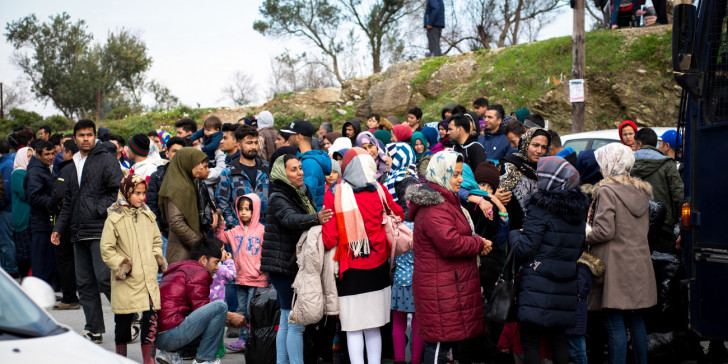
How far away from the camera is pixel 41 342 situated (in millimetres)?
2924

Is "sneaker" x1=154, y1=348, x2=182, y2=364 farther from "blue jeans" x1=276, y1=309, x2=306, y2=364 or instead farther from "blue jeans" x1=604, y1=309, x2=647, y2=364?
"blue jeans" x1=604, y1=309, x2=647, y2=364

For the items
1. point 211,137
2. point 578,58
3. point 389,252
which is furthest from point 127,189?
point 578,58

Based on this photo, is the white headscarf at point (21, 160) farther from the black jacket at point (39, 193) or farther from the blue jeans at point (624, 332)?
the blue jeans at point (624, 332)

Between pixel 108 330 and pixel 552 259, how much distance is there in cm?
546

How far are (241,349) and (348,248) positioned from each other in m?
2.33

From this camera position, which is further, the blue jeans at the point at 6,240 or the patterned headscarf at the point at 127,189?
the blue jeans at the point at 6,240

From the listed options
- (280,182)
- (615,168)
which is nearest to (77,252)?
(280,182)

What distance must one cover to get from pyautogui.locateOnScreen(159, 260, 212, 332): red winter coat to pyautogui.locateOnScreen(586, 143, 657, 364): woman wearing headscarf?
3547mm

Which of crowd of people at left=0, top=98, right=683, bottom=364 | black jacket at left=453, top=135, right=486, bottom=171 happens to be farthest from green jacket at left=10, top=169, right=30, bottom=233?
black jacket at left=453, top=135, right=486, bottom=171

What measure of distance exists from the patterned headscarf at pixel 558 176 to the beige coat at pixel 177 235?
3602mm

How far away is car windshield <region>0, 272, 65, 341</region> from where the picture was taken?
2.95m

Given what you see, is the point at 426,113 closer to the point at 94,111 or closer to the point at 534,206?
the point at 534,206

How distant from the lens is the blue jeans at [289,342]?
572 centimetres

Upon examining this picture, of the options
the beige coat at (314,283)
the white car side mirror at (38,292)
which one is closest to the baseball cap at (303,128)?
the beige coat at (314,283)
